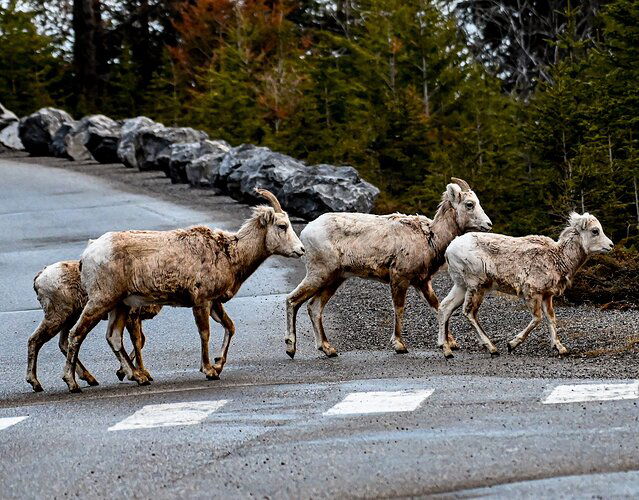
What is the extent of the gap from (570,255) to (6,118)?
3172cm

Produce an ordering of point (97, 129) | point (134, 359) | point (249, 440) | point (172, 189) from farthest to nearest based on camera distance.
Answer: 1. point (97, 129)
2. point (172, 189)
3. point (134, 359)
4. point (249, 440)

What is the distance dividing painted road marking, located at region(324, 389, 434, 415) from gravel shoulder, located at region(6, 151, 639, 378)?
1433 millimetres

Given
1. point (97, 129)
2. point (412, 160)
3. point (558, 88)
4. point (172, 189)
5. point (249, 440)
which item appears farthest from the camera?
point (97, 129)

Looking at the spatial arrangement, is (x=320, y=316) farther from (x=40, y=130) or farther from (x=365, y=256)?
(x=40, y=130)

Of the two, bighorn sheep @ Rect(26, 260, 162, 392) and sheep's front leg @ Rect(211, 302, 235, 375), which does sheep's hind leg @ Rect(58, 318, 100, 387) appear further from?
sheep's front leg @ Rect(211, 302, 235, 375)

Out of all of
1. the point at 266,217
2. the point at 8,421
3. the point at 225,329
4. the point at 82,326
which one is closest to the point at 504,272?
the point at 266,217

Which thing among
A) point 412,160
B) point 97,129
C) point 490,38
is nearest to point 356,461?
point 412,160

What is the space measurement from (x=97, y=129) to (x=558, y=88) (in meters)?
20.4

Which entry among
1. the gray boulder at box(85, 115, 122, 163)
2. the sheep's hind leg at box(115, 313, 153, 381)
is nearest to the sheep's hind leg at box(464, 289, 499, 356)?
the sheep's hind leg at box(115, 313, 153, 381)

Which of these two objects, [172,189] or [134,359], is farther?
[172,189]

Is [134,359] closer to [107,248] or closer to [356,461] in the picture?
[107,248]

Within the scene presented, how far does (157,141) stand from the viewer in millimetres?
35125

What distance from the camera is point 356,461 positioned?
8.45 metres

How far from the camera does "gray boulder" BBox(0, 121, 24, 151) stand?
135 ft
